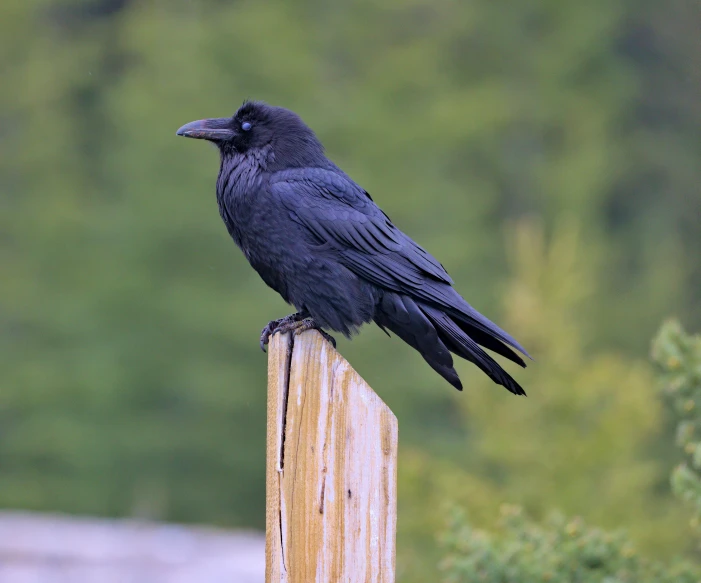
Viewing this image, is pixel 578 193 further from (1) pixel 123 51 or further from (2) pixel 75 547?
(2) pixel 75 547

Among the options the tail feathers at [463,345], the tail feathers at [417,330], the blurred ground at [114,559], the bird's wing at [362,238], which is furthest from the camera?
the blurred ground at [114,559]

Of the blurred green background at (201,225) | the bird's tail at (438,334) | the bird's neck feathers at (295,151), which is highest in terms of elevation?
the blurred green background at (201,225)

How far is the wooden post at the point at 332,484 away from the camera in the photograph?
2.86 metres

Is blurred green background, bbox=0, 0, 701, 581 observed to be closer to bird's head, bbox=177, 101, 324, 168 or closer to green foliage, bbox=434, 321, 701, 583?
bird's head, bbox=177, 101, 324, 168

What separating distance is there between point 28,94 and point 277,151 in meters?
16.4

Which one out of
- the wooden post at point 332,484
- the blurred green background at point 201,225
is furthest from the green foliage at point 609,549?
the blurred green background at point 201,225

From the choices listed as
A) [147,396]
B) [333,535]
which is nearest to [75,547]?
[147,396]

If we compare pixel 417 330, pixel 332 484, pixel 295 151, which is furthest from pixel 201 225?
pixel 332 484

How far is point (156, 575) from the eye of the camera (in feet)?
37.6

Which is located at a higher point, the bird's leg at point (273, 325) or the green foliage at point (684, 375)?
the bird's leg at point (273, 325)

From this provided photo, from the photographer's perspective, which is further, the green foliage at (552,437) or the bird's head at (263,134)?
the green foliage at (552,437)

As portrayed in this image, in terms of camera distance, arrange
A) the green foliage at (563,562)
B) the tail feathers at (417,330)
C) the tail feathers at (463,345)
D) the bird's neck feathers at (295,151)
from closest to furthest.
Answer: the tail feathers at (463,345)
the green foliage at (563,562)
the tail feathers at (417,330)
the bird's neck feathers at (295,151)

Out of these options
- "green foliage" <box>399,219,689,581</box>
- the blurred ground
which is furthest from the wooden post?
the blurred ground

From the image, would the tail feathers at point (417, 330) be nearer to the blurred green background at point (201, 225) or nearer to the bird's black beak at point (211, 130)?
the bird's black beak at point (211, 130)
